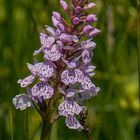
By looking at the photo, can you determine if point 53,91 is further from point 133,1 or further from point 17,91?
point 133,1

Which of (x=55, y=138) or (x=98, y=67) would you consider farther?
(x=98, y=67)

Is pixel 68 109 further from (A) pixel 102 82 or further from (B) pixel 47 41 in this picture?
(A) pixel 102 82

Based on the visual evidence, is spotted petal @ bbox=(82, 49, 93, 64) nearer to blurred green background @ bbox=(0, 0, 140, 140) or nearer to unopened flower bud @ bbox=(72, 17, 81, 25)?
unopened flower bud @ bbox=(72, 17, 81, 25)

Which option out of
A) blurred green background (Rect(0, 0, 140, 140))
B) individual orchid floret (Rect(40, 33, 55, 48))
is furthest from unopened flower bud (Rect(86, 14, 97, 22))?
blurred green background (Rect(0, 0, 140, 140))

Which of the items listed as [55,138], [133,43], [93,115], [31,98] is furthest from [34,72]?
[133,43]

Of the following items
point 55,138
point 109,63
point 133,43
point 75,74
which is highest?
point 133,43

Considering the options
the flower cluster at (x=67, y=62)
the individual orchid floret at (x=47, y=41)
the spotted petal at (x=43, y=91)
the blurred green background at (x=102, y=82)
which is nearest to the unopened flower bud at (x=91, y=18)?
the flower cluster at (x=67, y=62)

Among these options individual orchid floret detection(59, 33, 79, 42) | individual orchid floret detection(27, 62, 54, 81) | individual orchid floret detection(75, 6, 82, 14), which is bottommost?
individual orchid floret detection(27, 62, 54, 81)

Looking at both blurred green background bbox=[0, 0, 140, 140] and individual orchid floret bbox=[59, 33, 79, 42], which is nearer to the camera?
individual orchid floret bbox=[59, 33, 79, 42]
